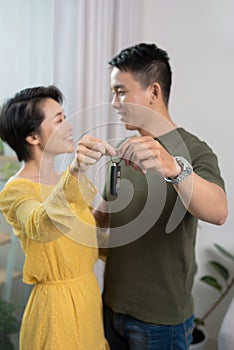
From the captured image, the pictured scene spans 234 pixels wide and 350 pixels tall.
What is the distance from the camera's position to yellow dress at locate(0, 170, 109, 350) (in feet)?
3.44

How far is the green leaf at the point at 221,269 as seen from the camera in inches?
77.7

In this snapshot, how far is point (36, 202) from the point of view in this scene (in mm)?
1015

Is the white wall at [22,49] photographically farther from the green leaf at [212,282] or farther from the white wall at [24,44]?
the green leaf at [212,282]

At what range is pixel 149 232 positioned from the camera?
3.75 ft

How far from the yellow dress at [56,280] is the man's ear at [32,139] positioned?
121mm

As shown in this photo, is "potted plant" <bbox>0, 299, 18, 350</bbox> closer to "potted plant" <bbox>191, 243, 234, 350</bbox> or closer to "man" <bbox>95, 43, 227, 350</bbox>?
"man" <bbox>95, 43, 227, 350</bbox>

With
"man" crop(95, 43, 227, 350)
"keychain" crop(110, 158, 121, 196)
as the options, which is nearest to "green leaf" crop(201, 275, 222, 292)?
"man" crop(95, 43, 227, 350)

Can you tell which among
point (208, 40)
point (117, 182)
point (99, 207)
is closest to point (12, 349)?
point (99, 207)

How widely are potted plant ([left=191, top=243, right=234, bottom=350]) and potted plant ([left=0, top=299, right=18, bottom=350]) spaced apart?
0.79 metres

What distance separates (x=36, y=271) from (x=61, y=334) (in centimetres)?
16

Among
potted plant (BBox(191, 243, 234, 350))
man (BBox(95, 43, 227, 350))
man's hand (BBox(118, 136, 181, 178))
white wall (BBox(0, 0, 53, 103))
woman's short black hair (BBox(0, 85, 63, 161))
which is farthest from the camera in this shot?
potted plant (BBox(191, 243, 234, 350))

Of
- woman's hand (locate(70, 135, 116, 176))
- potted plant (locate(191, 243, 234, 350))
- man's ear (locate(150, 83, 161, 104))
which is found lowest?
potted plant (locate(191, 243, 234, 350))

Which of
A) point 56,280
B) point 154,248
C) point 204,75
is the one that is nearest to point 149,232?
point 154,248

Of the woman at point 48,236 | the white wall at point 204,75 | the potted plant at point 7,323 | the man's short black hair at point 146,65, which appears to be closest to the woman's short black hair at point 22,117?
the woman at point 48,236
